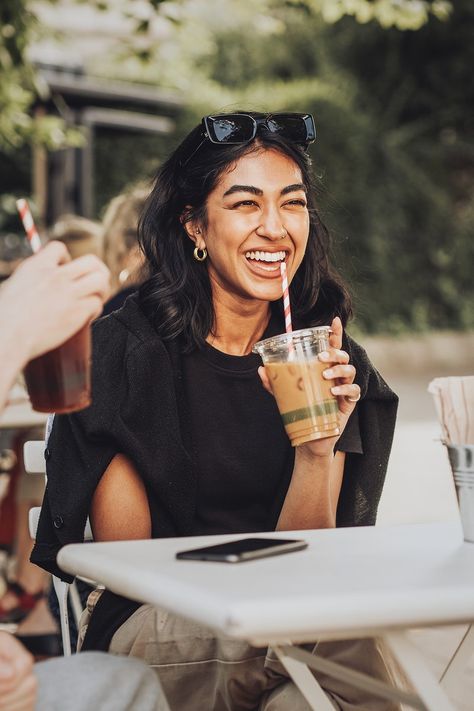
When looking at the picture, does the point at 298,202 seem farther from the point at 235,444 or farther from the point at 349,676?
the point at 349,676

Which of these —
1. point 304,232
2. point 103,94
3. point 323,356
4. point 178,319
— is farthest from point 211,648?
point 103,94

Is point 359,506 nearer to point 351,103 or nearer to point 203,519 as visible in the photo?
point 203,519

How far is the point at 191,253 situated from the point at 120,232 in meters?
2.96

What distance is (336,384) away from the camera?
2459 mm

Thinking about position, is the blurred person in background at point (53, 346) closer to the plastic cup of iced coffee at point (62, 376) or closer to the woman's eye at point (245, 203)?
the plastic cup of iced coffee at point (62, 376)

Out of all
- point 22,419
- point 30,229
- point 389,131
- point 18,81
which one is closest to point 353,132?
point 389,131

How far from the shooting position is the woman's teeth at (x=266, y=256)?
9.30ft

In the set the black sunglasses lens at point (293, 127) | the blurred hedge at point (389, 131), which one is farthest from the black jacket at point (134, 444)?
the blurred hedge at point (389, 131)

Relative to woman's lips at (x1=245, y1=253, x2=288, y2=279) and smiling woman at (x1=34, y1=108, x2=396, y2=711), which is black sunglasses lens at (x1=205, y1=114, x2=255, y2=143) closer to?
smiling woman at (x1=34, y1=108, x2=396, y2=711)

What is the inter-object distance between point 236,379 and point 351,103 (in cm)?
1698

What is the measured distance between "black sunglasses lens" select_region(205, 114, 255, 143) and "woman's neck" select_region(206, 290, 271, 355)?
1.36ft

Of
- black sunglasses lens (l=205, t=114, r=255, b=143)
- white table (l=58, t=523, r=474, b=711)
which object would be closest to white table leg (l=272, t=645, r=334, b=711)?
white table (l=58, t=523, r=474, b=711)

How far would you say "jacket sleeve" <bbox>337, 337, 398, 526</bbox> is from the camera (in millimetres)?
2816

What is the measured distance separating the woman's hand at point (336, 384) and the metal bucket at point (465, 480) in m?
0.40
